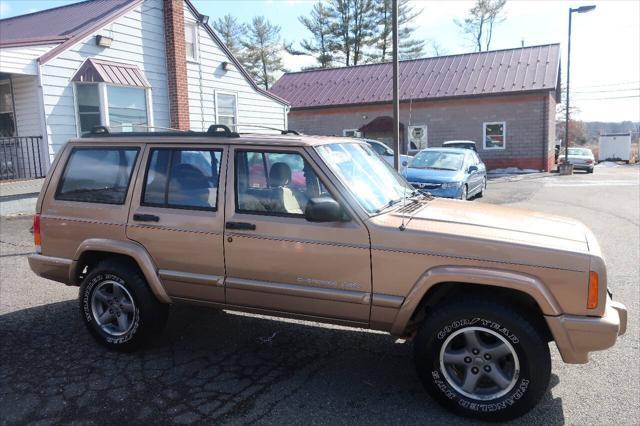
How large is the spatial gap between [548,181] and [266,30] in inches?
1316

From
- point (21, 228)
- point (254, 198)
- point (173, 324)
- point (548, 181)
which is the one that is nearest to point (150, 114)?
point (21, 228)

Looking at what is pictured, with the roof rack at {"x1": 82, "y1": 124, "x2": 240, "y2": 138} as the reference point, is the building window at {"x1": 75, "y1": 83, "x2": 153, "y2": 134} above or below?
above

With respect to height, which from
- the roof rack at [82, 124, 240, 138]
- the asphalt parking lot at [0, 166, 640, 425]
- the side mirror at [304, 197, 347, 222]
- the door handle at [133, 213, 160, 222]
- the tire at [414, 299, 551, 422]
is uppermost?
the roof rack at [82, 124, 240, 138]

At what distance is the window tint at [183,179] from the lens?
396cm

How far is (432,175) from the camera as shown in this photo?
A: 1155 cm

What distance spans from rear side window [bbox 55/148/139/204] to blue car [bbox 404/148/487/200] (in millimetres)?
6995

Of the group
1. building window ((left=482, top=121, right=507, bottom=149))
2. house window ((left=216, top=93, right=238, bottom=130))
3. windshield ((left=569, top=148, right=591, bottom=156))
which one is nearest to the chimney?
house window ((left=216, top=93, right=238, bottom=130))

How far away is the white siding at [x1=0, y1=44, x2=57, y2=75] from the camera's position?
393 inches

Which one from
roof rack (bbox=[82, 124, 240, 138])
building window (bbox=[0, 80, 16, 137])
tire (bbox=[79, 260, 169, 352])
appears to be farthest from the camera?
building window (bbox=[0, 80, 16, 137])

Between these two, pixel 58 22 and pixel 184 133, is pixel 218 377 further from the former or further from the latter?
pixel 58 22

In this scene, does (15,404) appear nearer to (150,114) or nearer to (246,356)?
(246,356)

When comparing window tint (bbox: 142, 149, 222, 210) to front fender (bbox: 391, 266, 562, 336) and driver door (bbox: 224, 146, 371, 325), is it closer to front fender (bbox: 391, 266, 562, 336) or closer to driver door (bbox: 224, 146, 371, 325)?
driver door (bbox: 224, 146, 371, 325)

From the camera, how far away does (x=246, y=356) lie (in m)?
4.19

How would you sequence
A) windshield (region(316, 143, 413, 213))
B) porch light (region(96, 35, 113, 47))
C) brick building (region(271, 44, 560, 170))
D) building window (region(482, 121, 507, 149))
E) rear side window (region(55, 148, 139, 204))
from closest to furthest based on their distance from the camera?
windshield (region(316, 143, 413, 213))
rear side window (region(55, 148, 139, 204))
porch light (region(96, 35, 113, 47))
brick building (region(271, 44, 560, 170))
building window (region(482, 121, 507, 149))
